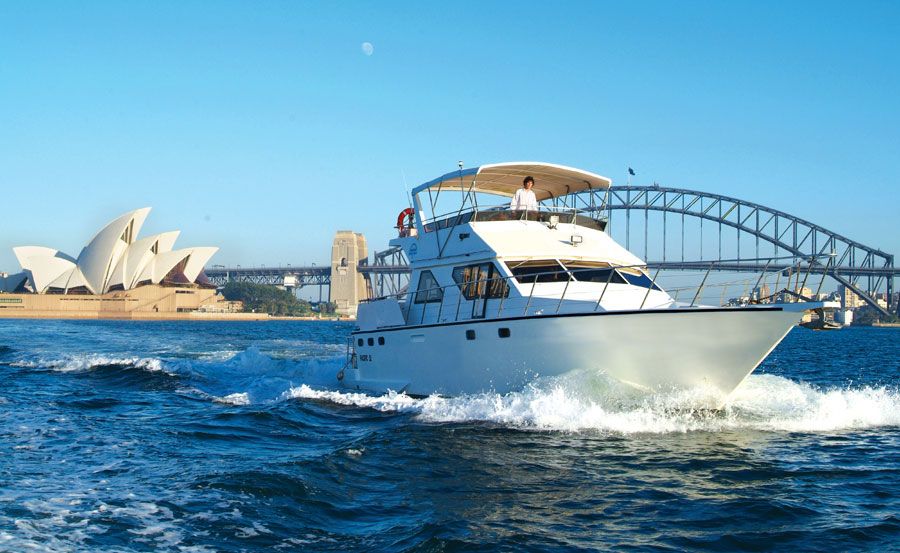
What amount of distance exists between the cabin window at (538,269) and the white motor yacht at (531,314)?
1.0 inches

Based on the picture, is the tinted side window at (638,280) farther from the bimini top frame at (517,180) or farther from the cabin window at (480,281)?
the bimini top frame at (517,180)

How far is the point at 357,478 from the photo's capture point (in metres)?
9.42

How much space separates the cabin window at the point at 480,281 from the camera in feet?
49.0

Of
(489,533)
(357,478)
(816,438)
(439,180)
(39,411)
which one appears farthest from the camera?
(439,180)

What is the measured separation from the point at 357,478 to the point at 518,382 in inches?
190

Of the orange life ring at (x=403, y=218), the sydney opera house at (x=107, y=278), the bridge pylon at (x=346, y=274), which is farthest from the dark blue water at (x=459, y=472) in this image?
the bridge pylon at (x=346, y=274)

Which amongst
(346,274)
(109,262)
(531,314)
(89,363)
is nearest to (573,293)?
(531,314)

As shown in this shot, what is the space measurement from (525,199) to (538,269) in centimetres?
225

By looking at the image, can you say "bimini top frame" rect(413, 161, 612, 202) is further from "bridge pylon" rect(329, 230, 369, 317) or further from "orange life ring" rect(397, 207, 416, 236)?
"bridge pylon" rect(329, 230, 369, 317)

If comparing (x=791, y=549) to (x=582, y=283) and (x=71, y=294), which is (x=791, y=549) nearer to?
(x=582, y=283)

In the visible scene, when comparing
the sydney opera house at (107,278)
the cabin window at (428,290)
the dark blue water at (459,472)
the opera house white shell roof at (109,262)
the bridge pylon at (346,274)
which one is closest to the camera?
the dark blue water at (459,472)

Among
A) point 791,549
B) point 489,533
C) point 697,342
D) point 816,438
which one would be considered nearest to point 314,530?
point 489,533

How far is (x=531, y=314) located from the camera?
547 inches

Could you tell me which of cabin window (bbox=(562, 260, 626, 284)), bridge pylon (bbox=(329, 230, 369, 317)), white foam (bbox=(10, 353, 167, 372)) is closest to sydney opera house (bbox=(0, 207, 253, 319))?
bridge pylon (bbox=(329, 230, 369, 317))
